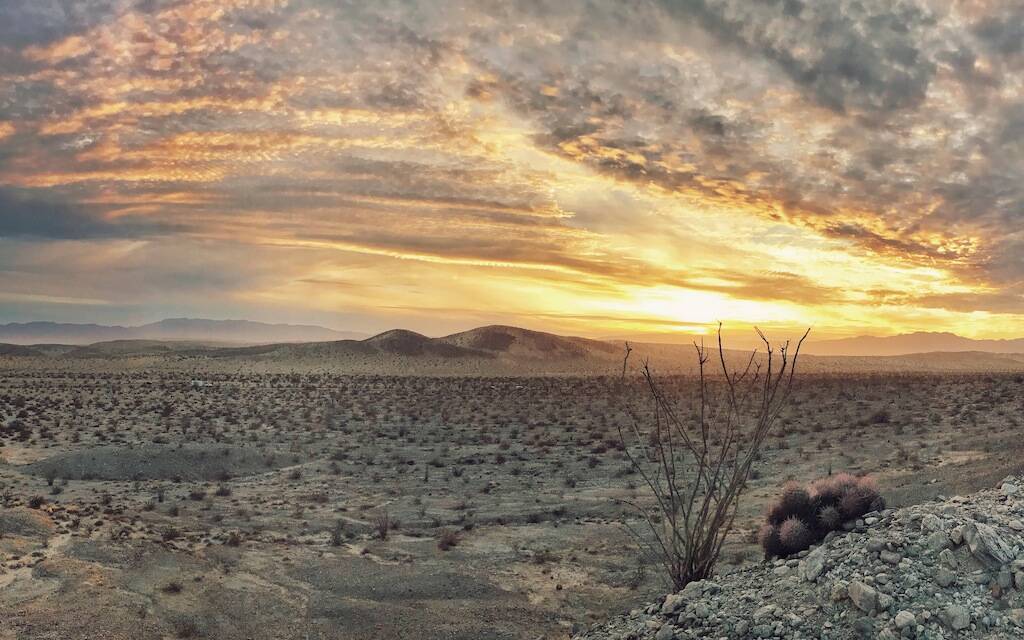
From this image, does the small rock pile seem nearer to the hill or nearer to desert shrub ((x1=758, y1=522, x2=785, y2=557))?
desert shrub ((x1=758, y1=522, x2=785, y2=557))

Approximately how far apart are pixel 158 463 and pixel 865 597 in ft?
73.0

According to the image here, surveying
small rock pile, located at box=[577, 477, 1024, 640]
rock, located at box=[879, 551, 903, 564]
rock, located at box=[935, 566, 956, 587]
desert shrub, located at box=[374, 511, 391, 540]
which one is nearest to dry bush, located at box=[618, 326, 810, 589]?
small rock pile, located at box=[577, 477, 1024, 640]

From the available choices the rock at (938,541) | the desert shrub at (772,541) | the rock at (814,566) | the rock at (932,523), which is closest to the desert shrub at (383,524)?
the desert shrub at (772,541)

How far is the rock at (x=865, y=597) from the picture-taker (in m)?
6.62

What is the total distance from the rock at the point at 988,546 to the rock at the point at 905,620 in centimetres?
117

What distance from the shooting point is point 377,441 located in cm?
2938

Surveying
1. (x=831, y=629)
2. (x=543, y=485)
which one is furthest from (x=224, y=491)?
(x=831, y=629)

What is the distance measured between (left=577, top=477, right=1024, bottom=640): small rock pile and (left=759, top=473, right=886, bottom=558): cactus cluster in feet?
3.16

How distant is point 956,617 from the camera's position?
6.19 metres

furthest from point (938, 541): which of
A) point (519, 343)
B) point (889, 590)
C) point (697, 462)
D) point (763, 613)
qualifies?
point (519, 343)

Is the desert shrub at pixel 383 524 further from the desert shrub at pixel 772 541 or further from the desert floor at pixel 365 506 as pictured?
the desert shrub at pixel 772 541

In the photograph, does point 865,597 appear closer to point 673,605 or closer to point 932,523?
point 932,523

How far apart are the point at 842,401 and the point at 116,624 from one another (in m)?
35.9

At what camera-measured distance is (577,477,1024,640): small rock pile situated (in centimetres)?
632
